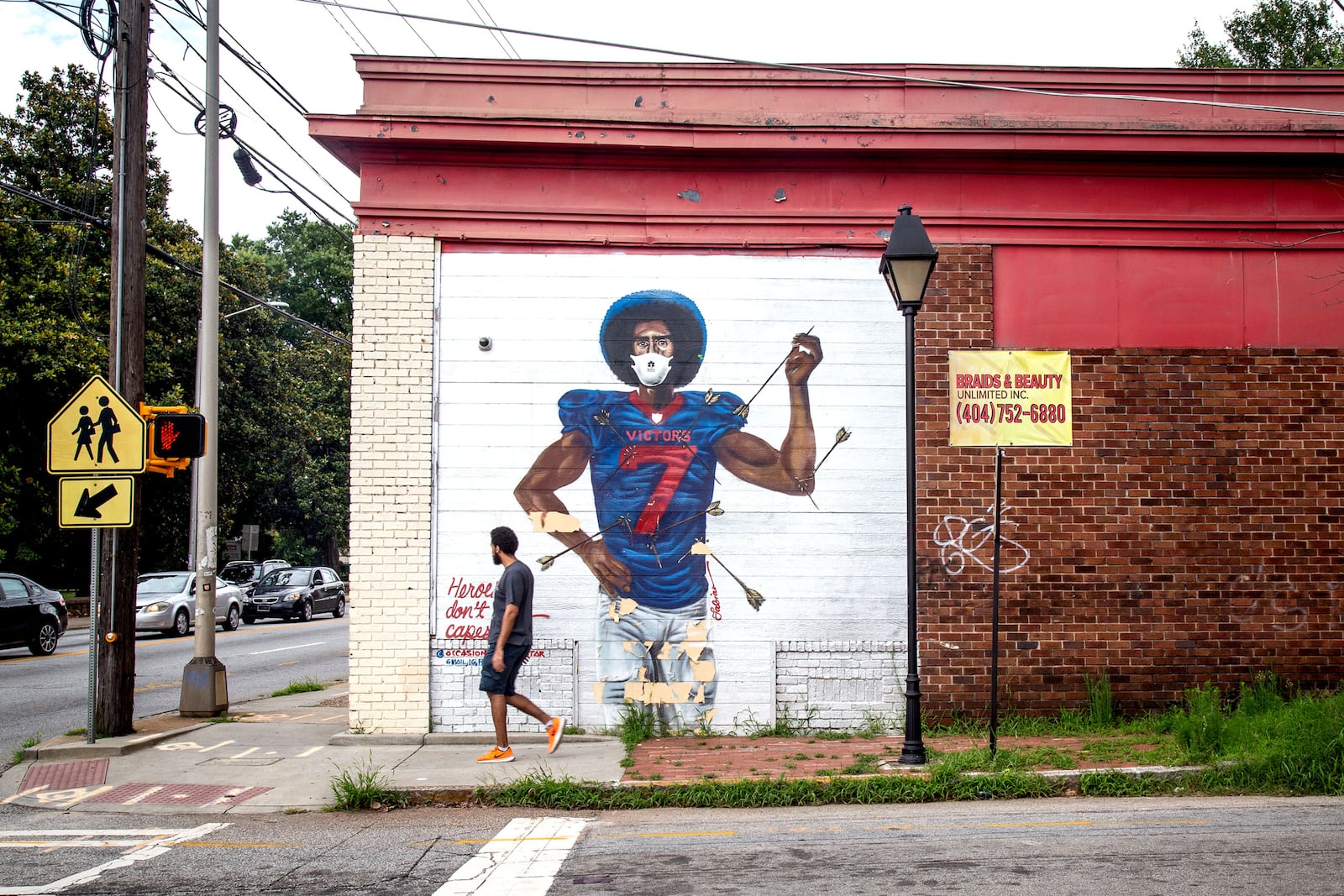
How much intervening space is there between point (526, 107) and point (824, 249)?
3225 millimetres

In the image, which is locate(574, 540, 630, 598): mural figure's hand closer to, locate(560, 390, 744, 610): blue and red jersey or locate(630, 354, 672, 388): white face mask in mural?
locate(560, 390, 744, 610): blue and red jersey

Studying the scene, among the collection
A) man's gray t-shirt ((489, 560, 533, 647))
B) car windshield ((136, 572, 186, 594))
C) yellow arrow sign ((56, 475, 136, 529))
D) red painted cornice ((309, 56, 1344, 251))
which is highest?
red painted cornice ((309, 56, 1344, 251))

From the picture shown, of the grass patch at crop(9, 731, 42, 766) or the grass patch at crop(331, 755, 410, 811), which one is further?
the grass patch at crop(9, 731, 42, 766)

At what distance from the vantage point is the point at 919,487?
394 inches

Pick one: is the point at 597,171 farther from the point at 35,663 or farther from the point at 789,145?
the point at 35,663

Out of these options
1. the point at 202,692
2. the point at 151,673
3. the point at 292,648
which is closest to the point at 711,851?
the point at 202,692

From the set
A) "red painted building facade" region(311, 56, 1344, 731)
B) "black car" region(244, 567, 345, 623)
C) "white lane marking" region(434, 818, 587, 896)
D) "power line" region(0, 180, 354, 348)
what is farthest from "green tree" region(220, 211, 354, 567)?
"white lane marking" region(434, 818, 587, 896)

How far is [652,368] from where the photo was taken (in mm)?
10070

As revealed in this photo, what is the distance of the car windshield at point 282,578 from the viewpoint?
3431 centimetres

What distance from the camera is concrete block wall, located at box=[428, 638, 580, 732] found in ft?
31.8

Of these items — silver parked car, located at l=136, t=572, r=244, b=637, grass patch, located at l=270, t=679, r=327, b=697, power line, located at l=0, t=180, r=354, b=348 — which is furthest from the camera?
silver parked car, located at l=136, t=572, r=244, b=637

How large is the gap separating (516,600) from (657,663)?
171 centimetres

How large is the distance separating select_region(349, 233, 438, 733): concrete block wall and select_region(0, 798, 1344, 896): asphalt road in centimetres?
236

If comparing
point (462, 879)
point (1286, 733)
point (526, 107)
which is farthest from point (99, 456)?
point (1286, 733)
